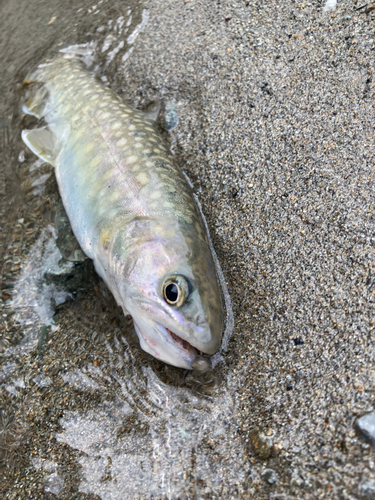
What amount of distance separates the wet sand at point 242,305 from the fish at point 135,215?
25 centimetres

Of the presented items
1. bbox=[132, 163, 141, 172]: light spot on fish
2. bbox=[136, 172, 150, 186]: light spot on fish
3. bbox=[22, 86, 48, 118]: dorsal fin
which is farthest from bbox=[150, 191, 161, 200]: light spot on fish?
bbox=[22, 86, 48, 118]: dorsal fin

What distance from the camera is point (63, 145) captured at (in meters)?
3.60

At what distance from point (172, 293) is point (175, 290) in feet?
0.10

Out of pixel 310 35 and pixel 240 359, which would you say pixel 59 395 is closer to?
pixel 240 359

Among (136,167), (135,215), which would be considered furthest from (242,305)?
(136,167)

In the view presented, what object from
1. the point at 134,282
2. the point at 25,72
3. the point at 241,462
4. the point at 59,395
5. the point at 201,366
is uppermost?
the point at 25,72

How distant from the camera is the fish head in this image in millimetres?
2348

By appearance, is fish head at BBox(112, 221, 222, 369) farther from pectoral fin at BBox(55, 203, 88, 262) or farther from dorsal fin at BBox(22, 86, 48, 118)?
dorsal fin at BBox(22, 86, 48, 118)

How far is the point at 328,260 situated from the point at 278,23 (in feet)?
8.20

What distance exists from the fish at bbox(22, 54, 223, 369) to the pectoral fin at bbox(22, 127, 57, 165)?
10 millimetres

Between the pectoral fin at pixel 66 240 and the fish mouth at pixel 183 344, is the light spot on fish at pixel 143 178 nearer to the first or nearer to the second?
the pectoral fin at pixel 66 240

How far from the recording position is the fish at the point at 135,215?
7.95 feet

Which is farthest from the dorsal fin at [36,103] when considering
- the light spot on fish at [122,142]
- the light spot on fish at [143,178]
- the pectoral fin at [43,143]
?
the light spot on fish at [143,178]

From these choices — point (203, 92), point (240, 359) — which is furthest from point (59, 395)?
point (203, 92)
